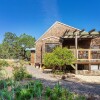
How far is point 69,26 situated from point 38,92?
19168 mm

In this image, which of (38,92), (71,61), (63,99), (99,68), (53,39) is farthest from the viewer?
(53,39)

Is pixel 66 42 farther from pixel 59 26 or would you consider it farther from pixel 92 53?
pixel 92 53

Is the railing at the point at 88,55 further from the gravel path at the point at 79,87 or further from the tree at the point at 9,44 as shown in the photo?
the tree at the point at 9,44

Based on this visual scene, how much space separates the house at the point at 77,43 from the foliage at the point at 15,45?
59.3ft

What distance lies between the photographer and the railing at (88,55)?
22.2 m

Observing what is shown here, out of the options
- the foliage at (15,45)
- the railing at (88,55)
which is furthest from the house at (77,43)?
the foliage at (15,45)

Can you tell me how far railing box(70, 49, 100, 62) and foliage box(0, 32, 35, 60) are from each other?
73.9 ft

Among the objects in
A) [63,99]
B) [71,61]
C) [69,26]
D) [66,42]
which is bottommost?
[63,99]

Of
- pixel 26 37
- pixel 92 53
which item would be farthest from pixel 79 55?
pixel 26 37

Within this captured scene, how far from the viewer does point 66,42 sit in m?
26.3

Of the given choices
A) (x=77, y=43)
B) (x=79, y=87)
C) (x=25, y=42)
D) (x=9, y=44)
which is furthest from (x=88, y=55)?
(x=9, y=44)

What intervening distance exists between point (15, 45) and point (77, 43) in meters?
24.8

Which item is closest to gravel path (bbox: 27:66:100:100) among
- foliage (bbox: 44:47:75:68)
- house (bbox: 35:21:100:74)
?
foliage (bbox: 44:47:75:68)

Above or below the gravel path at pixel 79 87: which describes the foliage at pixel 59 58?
above
